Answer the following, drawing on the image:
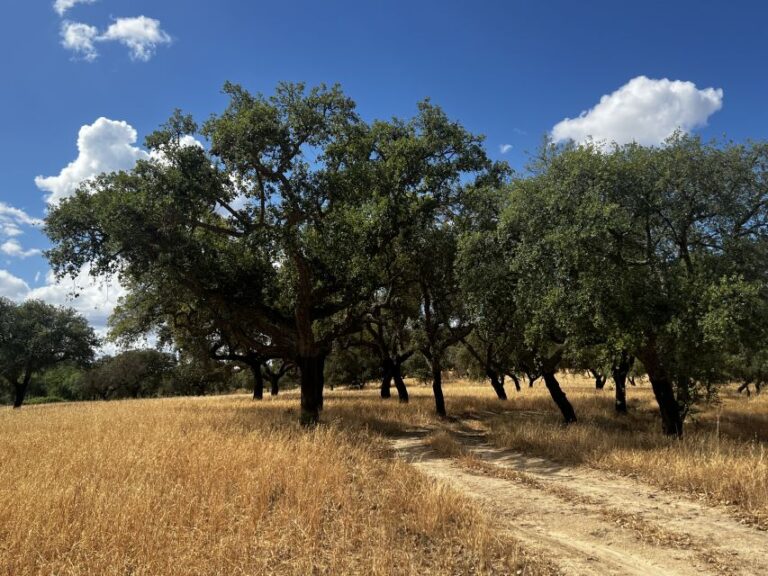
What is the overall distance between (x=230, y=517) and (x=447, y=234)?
1367cm

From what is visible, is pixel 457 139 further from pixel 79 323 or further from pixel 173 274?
pixel 79 323

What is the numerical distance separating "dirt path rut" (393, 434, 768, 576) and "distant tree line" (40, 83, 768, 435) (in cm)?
450

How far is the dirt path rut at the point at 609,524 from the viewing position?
555 cm

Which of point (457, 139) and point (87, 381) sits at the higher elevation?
point (457, 139)

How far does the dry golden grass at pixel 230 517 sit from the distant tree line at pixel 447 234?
265 inches

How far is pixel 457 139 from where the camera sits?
16750mm

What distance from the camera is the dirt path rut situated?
5.55 metres

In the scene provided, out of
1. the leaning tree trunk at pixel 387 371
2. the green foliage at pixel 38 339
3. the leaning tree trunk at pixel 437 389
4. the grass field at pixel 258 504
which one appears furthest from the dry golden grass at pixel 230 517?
the green foliage at pixel 38 339

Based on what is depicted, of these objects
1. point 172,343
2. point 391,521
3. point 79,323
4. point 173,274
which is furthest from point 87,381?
point 391,521

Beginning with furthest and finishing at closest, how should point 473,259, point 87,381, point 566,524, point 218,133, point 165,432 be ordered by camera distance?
point 87,381 → point 473,259 → point 218,133 → point 165,432 → point 566,524

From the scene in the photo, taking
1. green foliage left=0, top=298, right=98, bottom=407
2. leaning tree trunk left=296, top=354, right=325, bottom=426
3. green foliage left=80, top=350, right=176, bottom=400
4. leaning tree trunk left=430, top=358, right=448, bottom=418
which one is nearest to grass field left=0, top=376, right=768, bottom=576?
leaning tree trunk left=296, top=354, right=325, bottom=426

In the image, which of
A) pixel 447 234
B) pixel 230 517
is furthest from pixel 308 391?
pixel 230 517

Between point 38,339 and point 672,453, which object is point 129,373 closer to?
point 38,339

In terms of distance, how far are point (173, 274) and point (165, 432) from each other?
187 inches
